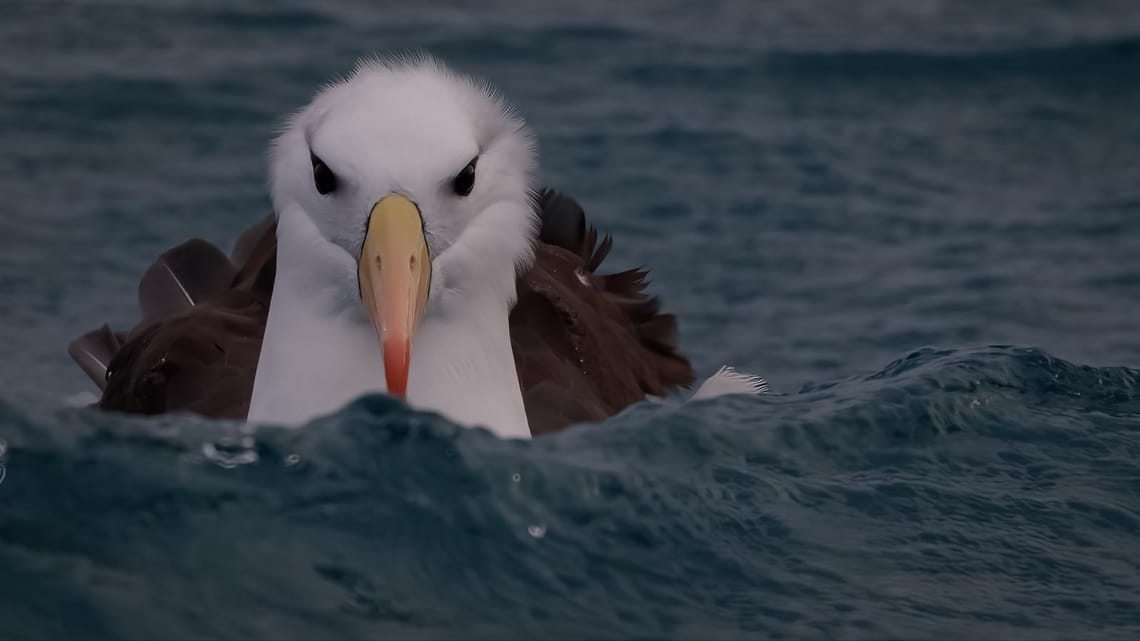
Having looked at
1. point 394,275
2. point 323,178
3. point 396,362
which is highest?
point 323,178

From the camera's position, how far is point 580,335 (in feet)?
22.3

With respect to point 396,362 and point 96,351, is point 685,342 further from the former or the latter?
point 396,362

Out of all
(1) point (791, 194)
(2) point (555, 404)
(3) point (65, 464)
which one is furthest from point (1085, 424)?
(1) point (791, 194)

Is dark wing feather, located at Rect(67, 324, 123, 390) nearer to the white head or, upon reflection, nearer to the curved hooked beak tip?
the white head

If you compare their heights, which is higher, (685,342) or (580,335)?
(580,335)

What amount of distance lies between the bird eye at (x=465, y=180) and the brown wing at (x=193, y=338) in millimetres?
1203

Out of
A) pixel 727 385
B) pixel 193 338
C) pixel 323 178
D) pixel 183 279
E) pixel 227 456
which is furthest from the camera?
pixel 183 279

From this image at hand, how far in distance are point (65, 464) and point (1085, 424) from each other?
3341mm

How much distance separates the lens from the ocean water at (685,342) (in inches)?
185

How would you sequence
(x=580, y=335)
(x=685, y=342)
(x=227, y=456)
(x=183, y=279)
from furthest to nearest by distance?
(x=685, y=342)
(x=183, y=279)
(x=580, y=335)
(x=227, y=456)

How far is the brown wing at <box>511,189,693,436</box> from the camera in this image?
633cm

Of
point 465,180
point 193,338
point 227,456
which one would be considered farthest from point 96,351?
point 465,180

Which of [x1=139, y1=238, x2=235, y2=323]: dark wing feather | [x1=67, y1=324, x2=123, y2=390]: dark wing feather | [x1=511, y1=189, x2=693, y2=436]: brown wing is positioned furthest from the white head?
[x1=67, y1=324, x2=123, y2=390]: dark wing feather

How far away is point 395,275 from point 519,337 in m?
1.62
